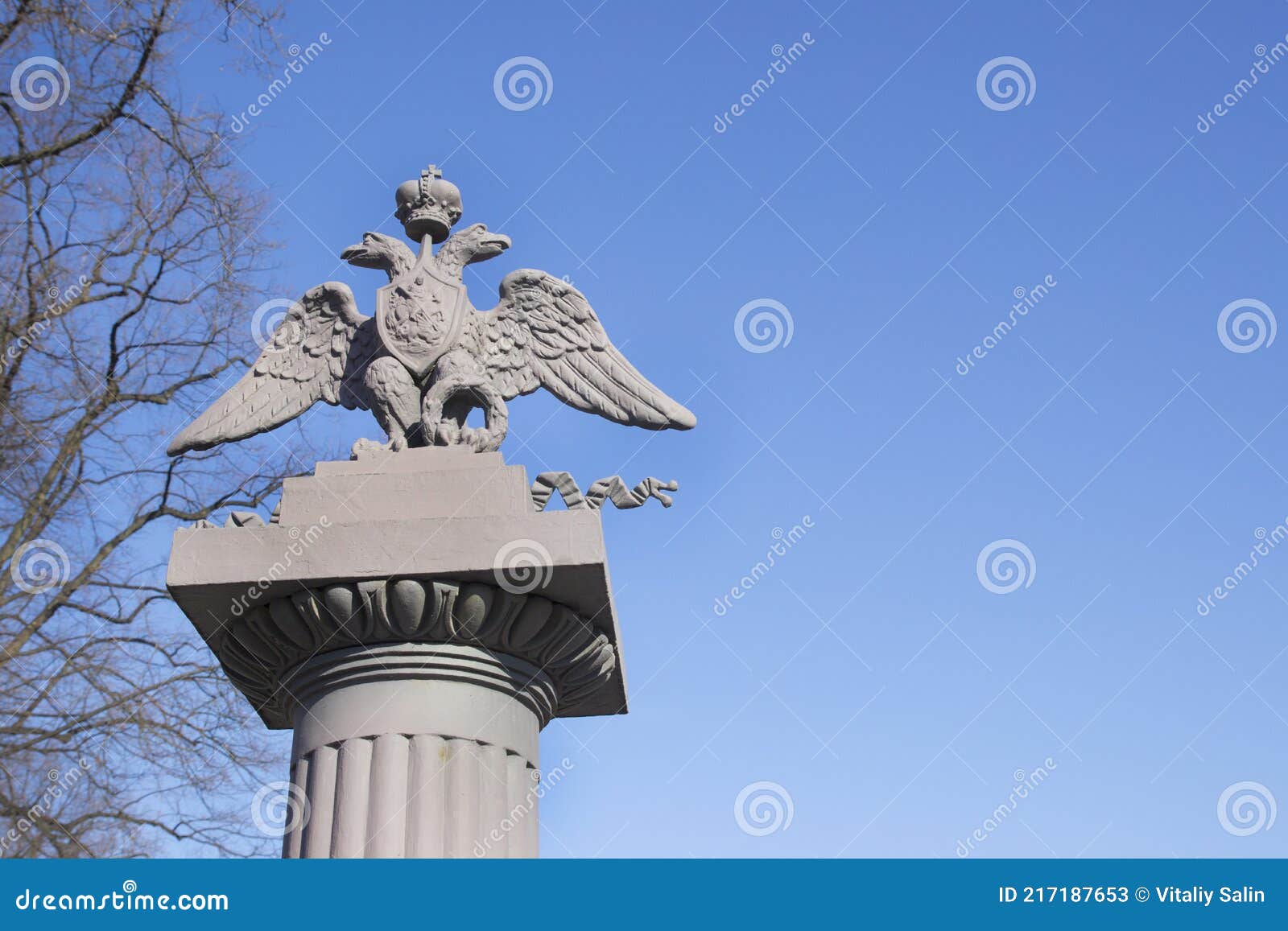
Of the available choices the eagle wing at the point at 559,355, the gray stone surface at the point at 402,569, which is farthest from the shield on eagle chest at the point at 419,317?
the gray stone surface at the point at 402,569

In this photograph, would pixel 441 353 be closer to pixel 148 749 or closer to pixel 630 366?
pixel 630 366

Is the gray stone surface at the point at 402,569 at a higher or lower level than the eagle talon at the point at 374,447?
lower

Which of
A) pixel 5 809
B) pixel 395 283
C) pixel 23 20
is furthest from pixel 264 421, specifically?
pixel 5 809

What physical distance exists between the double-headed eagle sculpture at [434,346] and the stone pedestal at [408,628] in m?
0.84

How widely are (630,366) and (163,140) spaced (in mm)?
6715

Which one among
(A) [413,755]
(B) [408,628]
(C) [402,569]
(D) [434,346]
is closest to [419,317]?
(D) [434,346]

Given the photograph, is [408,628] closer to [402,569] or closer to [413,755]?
[402,569]

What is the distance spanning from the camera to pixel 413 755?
22.2ft

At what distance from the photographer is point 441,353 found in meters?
7.84

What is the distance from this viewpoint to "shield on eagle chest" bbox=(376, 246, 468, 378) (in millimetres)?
7852

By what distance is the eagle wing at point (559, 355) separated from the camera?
A: 805 centimetres

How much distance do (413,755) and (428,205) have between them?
339 centimetres

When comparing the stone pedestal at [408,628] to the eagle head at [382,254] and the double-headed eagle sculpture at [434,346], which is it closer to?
the double-headed eagle sculpture at [434,346]

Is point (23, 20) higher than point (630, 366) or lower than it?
higher
